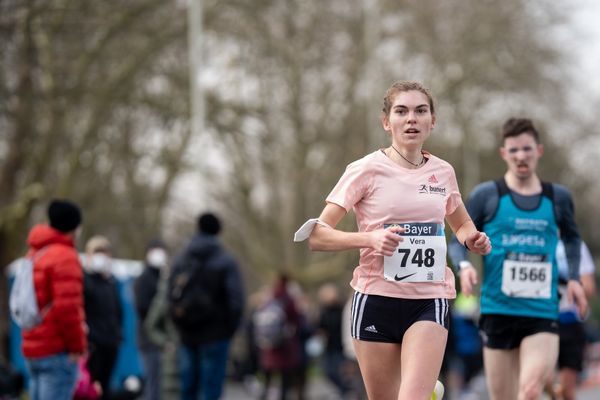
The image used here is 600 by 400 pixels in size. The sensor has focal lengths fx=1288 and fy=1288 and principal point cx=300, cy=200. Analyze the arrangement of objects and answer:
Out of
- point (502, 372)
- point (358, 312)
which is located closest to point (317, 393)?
point (502, 372)

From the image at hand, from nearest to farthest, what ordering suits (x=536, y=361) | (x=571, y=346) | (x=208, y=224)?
1. (x=536, y=361)
2. (x=571, y=346)
3. (x=208, y=224)

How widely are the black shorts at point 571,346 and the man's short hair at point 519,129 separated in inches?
103

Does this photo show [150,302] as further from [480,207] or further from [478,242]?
[478,242]

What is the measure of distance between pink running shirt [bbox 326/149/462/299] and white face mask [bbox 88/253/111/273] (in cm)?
551

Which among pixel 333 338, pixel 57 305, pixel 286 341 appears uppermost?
pixel 57 305

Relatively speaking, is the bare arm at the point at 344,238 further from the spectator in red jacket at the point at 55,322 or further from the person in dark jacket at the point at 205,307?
the person in dark jacket at the point at 205,307

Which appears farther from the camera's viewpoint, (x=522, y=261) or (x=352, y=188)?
(x=522, y=261)

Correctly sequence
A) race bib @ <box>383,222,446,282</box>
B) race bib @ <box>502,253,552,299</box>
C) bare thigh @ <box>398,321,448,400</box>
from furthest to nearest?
race bib @ <box>502,253,552,299</box> → race bib @ <box>383,222,446,282</box> → bare thigh @ <box>398,321,448,400</box>

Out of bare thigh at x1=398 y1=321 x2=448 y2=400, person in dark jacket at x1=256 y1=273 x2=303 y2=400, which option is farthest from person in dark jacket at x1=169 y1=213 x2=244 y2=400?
bare thigh at x1=398 y1=321 x2=448 y2=400

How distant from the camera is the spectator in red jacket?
364 inches

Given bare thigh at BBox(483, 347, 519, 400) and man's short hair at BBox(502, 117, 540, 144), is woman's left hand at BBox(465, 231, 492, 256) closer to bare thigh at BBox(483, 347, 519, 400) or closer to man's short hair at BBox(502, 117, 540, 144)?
bare thigh at BBox(483, 347, 519, 400)

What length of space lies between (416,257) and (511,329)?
90.9 inches

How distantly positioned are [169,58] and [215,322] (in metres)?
13.6

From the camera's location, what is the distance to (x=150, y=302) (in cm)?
1388
